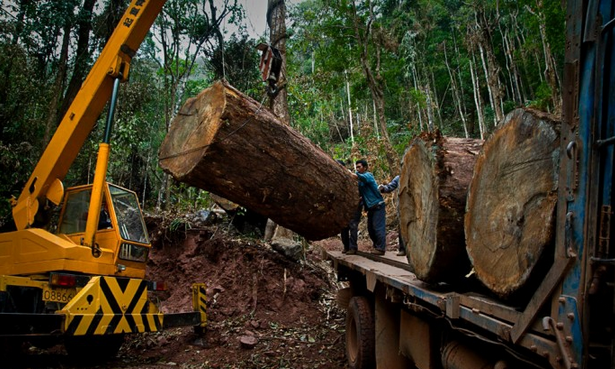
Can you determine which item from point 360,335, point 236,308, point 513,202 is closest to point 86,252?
point 236,308

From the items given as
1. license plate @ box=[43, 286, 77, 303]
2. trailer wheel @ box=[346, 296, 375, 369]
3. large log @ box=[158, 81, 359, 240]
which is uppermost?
large log @ box=[158, 81, 359, 240]

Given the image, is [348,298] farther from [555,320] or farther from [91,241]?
[555,320]

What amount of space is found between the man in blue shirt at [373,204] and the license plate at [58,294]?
12.2 ft

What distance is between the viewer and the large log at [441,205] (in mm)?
3066

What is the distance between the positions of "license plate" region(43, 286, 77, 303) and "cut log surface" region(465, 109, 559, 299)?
442cm

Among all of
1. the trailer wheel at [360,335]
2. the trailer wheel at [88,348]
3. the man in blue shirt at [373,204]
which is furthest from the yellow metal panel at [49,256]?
the man in blue shirt at [373,204]

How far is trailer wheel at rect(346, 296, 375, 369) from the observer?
4.70 meters

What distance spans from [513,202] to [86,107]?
532cm

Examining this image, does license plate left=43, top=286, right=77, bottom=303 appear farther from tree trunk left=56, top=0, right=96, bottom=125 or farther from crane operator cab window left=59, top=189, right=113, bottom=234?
tree trunk left=56, top=0, right=96, bottom=125

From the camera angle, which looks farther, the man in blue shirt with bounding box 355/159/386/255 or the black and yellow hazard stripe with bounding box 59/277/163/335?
the man in blue shirt with bounding box 355/159/386/255

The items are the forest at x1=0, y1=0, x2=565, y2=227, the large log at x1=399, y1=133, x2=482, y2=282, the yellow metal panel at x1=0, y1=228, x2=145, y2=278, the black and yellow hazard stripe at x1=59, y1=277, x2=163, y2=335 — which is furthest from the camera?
the forest at x1=0, y1=0, x2=565, y2=227

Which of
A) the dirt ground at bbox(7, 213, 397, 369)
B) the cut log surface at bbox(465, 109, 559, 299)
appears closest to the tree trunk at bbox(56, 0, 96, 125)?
the dirt ground at bbox(7, 213, 397, 369)

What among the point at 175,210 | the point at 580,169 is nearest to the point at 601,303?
the point at 580,169

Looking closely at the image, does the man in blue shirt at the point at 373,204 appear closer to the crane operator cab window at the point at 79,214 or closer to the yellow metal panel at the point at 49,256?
the yellow metal panel at the point at 49,256
